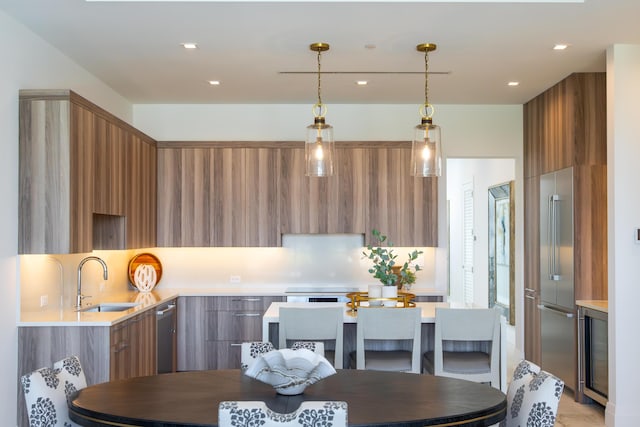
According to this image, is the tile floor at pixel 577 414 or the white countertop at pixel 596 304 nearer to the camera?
the tile floor at pixel 577 414

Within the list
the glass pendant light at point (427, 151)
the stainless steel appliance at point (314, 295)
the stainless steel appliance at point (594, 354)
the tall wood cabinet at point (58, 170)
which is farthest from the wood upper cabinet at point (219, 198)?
the stainless steel appliance at point (594, 354)

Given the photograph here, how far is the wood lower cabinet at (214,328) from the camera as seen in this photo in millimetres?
6309

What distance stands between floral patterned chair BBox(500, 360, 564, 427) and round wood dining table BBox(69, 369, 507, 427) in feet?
0.32

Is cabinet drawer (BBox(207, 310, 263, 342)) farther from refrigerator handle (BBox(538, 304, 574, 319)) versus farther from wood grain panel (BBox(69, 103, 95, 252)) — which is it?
refrigerator handle (BBox(538, 304, 574, 319))

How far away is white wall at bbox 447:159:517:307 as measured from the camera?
8953mm

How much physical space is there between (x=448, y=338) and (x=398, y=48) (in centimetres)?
207

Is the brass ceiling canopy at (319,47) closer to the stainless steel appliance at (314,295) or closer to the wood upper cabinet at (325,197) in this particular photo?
the wood upper cabinet at (325,197)

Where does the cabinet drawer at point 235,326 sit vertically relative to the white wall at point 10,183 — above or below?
below

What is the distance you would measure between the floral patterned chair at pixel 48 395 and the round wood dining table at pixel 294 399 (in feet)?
0.25

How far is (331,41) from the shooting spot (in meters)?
4.55

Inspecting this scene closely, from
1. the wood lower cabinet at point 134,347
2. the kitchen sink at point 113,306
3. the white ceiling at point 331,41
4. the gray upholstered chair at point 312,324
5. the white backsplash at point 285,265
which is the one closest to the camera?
the white ceiling at point 331,41

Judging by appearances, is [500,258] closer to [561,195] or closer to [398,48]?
[561,195]

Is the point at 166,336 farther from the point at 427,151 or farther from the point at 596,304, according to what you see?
the point at 596,304

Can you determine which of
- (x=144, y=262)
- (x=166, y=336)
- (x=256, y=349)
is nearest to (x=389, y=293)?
(x=256, y=349)
